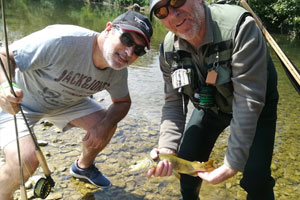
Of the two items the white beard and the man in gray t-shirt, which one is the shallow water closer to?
the man in gray t-shirt

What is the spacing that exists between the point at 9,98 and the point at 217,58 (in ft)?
6.50

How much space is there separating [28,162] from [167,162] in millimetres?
1560

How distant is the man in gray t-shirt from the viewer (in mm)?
3094

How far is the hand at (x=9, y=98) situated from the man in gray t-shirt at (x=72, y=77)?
25 centimetres

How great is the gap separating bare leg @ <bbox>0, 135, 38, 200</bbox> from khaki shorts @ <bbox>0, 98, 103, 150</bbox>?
8.8 inches

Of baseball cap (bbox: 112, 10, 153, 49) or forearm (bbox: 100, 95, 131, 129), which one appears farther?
forearm (bbox: 100, 95, 131, 129)

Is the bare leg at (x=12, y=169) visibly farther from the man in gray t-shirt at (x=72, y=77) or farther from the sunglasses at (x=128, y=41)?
the sunglasses at (x=128, y=41)

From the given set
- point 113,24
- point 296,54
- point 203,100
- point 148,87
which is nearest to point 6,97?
point 113,24

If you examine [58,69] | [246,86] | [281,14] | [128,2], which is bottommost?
[128,2]

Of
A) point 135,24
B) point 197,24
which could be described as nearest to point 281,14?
point 135,24

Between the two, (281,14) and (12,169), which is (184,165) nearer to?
(12,169)

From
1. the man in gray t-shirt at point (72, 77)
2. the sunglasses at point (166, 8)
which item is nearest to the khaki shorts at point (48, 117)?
the man in gray t-shirt at point (72, 77)

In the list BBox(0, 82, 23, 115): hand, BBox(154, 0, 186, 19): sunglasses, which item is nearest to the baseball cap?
BBox(154, 0, 186, 19): sunglasses

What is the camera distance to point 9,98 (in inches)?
99.3
